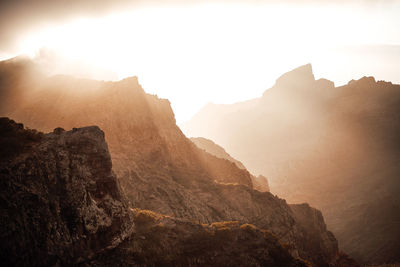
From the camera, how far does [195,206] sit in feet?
148

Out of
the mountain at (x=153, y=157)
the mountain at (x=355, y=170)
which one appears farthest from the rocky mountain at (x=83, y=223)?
the mountain at (x=355, y=170)

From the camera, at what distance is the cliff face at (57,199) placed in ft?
49.6

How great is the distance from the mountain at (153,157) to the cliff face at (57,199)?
67.3 feet

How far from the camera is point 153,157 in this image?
54.9 m

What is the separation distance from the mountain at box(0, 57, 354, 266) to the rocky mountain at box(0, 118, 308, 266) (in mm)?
16600

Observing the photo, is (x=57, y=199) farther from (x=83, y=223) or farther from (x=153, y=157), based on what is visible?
(x=153, y=157)

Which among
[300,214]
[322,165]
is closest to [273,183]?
[322,165]

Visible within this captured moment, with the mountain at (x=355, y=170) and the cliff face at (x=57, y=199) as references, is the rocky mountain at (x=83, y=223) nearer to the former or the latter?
the cliff face at (x=57, y=199)

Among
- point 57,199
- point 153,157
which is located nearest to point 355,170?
point 153,157

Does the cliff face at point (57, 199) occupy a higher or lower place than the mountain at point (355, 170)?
higher

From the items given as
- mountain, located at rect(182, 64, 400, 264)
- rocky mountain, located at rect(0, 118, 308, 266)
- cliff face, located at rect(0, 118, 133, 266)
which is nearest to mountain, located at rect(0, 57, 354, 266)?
rocky mountain, located at rect(0, 118, 308, 266)

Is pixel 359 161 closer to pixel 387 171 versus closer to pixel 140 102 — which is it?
pixel 387 171

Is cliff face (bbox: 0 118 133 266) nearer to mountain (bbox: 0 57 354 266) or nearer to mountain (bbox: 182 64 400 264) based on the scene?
mountain (bbox: 0 57 354 266)

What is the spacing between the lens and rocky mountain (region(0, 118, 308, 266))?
15492mm
